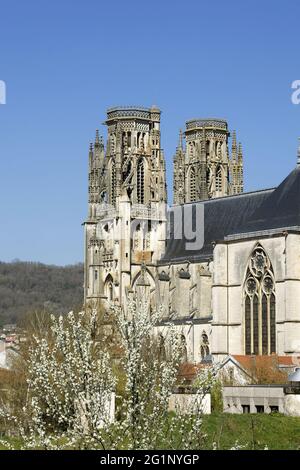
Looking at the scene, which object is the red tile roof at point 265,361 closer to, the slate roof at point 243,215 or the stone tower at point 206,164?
the slate roof at point 243,215

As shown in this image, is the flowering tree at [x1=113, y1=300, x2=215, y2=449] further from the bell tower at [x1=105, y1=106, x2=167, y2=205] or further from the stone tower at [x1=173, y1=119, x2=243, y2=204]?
the stone tower at [x1=173, y1=119, x2=243, y2=204]

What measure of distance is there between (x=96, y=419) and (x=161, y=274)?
58677mm

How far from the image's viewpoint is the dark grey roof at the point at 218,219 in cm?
7400

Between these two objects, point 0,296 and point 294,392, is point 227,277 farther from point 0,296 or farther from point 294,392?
point 0,296

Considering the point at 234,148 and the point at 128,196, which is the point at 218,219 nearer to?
the point at 128,196

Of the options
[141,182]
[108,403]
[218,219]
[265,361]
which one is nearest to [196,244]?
[218,219]

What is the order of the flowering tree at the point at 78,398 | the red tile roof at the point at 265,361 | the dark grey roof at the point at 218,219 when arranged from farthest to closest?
the dark grey roof at the point at 218,219, the red tile roof at the point at 265,361, the flowering tree at the point at 78,398

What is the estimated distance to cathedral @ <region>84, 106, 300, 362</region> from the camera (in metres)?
63.9

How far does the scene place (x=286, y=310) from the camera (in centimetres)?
6166

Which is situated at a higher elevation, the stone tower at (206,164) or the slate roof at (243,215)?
the stone tower at (206,164)

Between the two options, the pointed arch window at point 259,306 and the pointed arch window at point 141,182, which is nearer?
the pointed arch window at point 259,306

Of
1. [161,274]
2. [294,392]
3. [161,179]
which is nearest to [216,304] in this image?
[161,274]

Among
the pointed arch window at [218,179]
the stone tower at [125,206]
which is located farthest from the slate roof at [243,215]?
the pointed arch window at [218,179]
